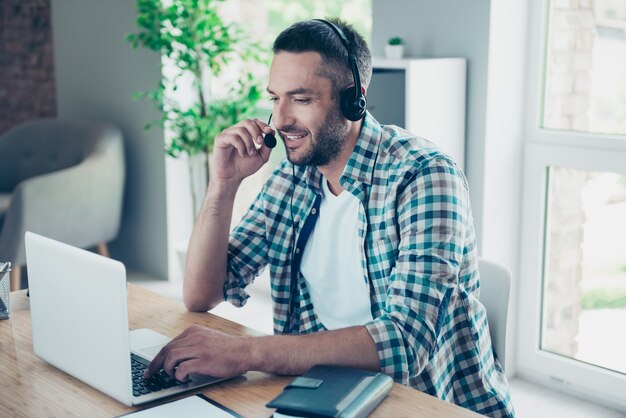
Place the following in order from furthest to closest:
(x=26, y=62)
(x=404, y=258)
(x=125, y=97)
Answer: (x=26, y=62)
(x=125, y=97)
(x=404, y=258)

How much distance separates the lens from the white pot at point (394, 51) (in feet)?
9.61

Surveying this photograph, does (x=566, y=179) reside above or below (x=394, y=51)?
below

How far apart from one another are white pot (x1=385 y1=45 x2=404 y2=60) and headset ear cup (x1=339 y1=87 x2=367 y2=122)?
4.08 ft

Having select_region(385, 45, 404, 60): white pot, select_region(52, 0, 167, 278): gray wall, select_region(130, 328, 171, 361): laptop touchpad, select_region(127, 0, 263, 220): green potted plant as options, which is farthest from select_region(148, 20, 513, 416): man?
select_region(52, 0, 167, 278): gray wall

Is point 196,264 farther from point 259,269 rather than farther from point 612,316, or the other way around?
point 612,316

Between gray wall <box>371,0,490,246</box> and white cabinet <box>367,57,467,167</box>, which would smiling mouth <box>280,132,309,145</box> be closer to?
white cabinet <box>367,57,467,167</box>

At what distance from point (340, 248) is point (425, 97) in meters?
1.16

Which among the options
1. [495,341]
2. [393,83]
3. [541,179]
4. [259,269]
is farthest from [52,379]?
[541,179]

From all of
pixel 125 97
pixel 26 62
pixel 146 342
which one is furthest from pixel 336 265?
pixel 26 62

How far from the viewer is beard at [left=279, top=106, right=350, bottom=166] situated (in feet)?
5.71

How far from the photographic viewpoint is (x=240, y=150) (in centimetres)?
182

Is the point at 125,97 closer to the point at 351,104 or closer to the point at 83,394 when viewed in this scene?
the point at 351,104

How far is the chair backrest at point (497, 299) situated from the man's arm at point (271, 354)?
1.35 ft

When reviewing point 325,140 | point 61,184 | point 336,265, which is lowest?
point 61,184
